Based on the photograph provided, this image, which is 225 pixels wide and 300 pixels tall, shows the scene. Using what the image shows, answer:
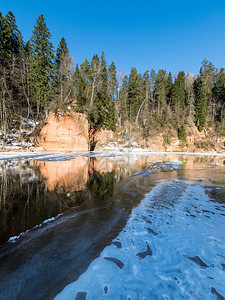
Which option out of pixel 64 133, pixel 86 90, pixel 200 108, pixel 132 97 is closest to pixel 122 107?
pixel 132 97

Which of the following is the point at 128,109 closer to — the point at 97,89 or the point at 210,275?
the point at 97,89

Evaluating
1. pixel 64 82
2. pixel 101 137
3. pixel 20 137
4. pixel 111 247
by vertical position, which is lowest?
pixel 111 247

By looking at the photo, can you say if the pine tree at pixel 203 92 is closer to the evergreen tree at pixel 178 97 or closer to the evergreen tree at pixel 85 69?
the evergreen tree at pixel 178 97

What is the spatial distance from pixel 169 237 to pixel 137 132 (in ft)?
106

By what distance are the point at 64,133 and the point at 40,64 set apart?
42.3 feet

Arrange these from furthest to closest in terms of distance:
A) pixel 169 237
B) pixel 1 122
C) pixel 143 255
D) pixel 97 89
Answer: pixel 97 89 → pixel 1 122 → pixel 169 237 → pixel 143 255

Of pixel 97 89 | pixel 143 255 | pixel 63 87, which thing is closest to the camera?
pixel 143 255

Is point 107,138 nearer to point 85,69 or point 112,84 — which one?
point 112,84

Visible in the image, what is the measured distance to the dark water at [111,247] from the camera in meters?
1.51

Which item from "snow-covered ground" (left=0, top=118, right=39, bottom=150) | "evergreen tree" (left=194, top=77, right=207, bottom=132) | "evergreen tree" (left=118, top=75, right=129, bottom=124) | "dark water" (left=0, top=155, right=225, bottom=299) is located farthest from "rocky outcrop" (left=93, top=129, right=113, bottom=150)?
"evergreen tree" (left=194, top=77, right=207, bottom=132)

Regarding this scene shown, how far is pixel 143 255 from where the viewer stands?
202 cm

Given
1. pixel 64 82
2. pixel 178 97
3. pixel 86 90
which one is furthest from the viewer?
pixel 178 97

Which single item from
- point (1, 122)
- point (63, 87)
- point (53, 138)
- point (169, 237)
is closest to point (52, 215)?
point (169, 237)

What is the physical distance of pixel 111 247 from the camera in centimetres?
220
